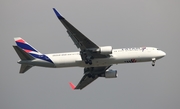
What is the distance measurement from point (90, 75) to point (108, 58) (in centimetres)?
1199

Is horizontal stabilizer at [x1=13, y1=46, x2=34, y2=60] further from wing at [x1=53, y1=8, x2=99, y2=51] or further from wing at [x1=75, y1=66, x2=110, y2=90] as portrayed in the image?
wing at [x1=75, y1=66, x2=110, y2=90]

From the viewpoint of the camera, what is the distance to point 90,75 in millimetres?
81812

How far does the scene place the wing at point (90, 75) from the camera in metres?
80.8

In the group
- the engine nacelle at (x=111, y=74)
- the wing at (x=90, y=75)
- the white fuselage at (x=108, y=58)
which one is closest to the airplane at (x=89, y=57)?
the white fuselage at (x=108, y=58)

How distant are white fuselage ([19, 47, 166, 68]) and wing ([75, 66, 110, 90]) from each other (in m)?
8.49

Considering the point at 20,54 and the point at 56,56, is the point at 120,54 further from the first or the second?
the point at 20,54

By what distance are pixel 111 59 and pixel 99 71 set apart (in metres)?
10.7

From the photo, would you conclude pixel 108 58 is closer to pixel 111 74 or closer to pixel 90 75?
pixel 111 74

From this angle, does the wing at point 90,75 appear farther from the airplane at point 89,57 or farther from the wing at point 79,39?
the wing at point 79,39

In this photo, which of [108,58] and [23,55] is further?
[108,58]

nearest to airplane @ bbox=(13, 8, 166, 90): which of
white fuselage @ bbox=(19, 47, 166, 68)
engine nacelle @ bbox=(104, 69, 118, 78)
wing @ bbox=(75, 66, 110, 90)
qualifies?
white fuselage @ bbox=(19, 47, 166, 68)

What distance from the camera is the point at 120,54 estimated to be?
2803 inches

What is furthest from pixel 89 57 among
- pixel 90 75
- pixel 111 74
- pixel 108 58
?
pixel 90 75

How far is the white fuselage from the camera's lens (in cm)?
7106
